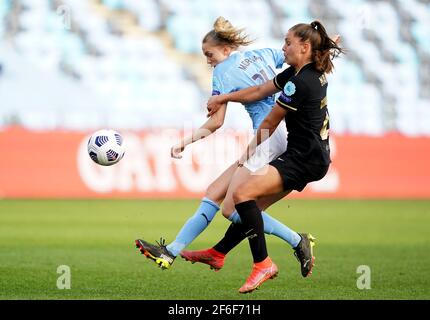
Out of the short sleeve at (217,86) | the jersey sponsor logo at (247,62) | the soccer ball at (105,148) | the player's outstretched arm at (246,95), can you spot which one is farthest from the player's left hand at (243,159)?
the soccer ball at (105,148)

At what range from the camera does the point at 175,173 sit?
1875 centimetres

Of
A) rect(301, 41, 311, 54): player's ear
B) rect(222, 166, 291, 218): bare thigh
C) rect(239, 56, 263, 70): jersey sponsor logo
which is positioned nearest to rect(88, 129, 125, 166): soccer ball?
rect(222, 166, 291, 218): bare thigh

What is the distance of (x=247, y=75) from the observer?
7402 mm

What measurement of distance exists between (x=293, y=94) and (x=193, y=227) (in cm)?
155

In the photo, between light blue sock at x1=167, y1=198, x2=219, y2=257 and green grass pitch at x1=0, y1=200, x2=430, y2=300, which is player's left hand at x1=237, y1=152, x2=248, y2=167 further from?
green grass pitch at x1=0, y1=200, x2=430, y2=300

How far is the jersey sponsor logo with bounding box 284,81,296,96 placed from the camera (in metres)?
6.66

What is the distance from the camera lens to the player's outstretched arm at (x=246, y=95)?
7070mm

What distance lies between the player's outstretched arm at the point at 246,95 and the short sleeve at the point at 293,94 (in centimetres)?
33

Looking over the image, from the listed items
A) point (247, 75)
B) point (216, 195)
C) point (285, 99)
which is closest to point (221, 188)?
point (216, 195)

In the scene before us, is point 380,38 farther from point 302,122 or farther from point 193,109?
point 302,122

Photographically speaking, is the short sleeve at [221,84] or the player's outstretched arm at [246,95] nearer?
the player's outstretched arm at [246,95]

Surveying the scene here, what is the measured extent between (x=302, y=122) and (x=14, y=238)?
5.78 meters

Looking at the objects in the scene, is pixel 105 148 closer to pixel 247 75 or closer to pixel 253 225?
pixel 247 75

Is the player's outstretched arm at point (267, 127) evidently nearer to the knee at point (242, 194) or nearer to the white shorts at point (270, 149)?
the white shorts at point (270, 149)
